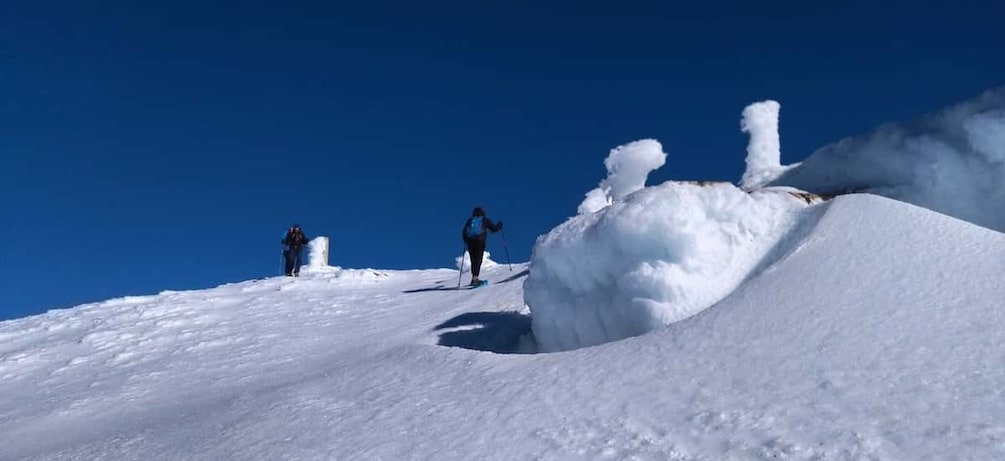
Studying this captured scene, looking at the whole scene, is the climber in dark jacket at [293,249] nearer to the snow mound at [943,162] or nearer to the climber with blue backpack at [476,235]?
the climber with blue backpack at [476,235]

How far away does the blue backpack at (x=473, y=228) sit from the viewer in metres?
14.5

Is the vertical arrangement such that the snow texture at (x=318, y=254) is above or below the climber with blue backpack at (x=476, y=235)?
above

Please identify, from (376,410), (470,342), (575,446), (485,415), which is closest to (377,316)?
(470,342)

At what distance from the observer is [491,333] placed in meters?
8.85

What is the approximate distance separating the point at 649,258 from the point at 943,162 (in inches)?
167

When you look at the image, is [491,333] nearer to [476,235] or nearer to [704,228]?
Result: [704,228]

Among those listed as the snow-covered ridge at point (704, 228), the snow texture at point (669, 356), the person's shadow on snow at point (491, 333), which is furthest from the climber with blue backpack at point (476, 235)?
the snow-covered ridge at point (704, 228)

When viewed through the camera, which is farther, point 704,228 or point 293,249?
point 293,249

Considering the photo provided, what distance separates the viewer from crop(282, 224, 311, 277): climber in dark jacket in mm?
20422

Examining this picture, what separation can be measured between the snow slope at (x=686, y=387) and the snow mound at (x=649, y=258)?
51cm

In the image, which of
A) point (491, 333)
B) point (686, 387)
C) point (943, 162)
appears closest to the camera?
point (686, 387)

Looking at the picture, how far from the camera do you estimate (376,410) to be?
5.51m

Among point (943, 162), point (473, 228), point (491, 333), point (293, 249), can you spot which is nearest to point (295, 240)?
point (293, 249)

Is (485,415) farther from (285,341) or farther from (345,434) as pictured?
(285,341)
